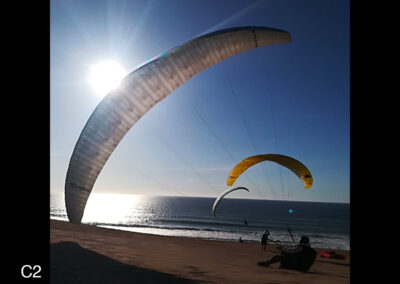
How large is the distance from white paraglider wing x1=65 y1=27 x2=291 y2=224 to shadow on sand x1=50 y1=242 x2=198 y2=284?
1.48 meters

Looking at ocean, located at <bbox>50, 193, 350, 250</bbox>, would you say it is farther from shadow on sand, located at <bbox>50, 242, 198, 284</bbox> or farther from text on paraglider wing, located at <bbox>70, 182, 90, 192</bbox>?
text on paraglider wing, located at <bbox>70, 182, 90, 192</bbox>

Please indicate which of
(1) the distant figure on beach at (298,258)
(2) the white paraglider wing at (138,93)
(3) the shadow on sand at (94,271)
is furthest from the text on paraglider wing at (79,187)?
(1) the distant figure on beach at (298,258)

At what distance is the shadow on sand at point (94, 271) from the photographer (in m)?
8.19

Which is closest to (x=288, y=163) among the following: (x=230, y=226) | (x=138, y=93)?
(x=138, y=93)

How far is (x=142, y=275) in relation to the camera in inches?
358

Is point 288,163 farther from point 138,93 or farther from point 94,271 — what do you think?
point 94,271

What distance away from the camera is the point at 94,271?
354 inches

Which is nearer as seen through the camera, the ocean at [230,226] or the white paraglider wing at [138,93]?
the white paraglider wing at [138,93]

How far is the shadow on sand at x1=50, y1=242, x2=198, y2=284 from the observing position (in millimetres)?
8188

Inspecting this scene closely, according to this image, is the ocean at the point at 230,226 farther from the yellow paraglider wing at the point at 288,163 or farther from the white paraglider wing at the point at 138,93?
the white paraglider wing at the point at 138,93

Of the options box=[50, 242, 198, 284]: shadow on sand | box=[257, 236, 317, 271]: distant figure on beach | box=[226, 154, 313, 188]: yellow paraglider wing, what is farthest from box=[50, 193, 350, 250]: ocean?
box=[50, 242, 198, 284]: shadow on sand

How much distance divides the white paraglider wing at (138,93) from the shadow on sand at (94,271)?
58.2 inches

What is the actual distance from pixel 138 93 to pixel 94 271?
19.9 feet
